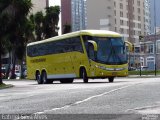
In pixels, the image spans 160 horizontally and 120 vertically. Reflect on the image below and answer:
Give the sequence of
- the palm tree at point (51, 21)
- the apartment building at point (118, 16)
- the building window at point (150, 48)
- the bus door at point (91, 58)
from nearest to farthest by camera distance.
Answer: the bus door at point (91, 58) → the palm tree at point (51, 21) → the building window at point (150, 48) → the apartment building at point (118, 16)

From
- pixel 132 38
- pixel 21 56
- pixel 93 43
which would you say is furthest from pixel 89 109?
pixel 132 38

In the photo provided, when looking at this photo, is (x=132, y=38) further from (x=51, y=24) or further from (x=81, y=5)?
(x=51, y=24)

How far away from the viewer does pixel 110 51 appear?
36.6 meters

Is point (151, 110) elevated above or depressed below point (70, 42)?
below

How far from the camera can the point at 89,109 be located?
46.0 ft

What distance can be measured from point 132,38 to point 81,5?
2652 centimetres

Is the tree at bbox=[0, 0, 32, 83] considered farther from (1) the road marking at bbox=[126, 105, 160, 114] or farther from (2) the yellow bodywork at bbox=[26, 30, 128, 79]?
(1) the road marking at bbox=[126, 105, 160, 114]

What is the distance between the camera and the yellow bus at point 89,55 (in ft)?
119

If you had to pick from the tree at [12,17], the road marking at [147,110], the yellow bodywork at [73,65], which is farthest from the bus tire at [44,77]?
the road marking at [147,110]

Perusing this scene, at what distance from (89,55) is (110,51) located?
5.28 ft

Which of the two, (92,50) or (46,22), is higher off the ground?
(46,22)

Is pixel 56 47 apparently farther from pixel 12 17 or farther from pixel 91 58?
pixel 91 58

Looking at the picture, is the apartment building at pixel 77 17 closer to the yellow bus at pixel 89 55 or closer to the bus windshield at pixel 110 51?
the yellow bus at pixel 89 55

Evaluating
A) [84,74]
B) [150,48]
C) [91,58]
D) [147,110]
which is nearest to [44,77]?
[84,74]
